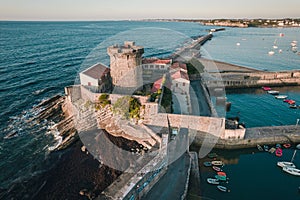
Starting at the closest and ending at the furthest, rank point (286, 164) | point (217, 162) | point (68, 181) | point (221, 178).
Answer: point (68, 181), point (221, 178), point (217, 162), point (286, 164)

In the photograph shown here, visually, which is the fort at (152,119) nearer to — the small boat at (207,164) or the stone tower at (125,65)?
the stone tower at (125,65)

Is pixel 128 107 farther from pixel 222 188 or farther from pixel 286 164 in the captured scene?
pixel 286 164

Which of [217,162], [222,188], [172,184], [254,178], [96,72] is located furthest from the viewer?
[96,72]

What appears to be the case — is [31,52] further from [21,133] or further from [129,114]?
[129,114]

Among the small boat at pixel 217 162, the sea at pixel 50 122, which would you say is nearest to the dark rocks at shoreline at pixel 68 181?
the sea at pixel 50 122

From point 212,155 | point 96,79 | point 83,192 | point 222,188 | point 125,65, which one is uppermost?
point 125,65

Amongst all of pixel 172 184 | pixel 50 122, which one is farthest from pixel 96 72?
pixel 172 184

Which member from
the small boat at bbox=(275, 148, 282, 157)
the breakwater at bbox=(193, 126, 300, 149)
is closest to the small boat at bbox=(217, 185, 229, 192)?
the breakwater at bbox=(193, 126, 300, 149)

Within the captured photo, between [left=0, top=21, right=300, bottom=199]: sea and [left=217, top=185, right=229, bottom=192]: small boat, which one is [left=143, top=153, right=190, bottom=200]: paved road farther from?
[left=217, top=185, right=229, bottom=192]: small boat
